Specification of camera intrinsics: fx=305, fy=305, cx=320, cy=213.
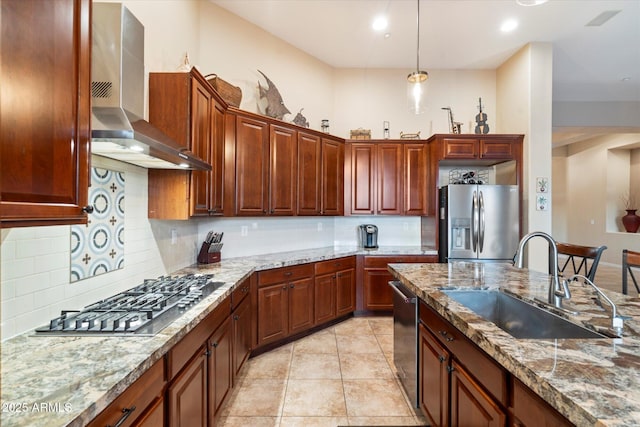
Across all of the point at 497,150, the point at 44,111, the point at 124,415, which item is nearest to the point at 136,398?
the point at 124,415

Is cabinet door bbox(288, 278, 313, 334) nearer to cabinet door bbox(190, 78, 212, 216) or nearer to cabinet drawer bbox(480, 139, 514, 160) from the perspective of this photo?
cabinet door bbox(190, 78, 212, 216)

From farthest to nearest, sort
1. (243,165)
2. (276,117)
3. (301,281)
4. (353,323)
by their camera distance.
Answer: (353,323) → (276,117) → (301,281) → (243,165)

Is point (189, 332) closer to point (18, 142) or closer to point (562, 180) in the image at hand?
point (18, 142)

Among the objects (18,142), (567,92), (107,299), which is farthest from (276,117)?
(567,92)

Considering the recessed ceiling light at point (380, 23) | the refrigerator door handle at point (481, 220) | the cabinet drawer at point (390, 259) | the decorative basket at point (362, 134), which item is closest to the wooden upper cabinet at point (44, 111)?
the recessed ceiling light at point (380, 23)

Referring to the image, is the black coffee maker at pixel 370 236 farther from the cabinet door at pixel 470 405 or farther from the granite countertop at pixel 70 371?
the granite countertop at pixel 70 371

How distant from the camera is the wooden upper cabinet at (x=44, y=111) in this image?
Answer: 2.56 feet

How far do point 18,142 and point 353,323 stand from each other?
3.65m

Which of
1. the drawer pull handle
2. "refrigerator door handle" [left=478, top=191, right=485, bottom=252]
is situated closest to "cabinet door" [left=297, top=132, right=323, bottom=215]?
"refrigerator door handle" [left=478, top=191, right=485, bottom=252]

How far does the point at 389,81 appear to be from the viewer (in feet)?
15.3

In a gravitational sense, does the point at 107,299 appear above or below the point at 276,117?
below

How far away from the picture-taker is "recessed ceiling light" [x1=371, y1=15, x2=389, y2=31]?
135 inches

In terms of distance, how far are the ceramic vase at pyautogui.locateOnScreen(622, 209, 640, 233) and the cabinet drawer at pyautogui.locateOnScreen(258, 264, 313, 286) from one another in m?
8.79

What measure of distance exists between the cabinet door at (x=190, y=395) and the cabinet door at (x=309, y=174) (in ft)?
7.28
